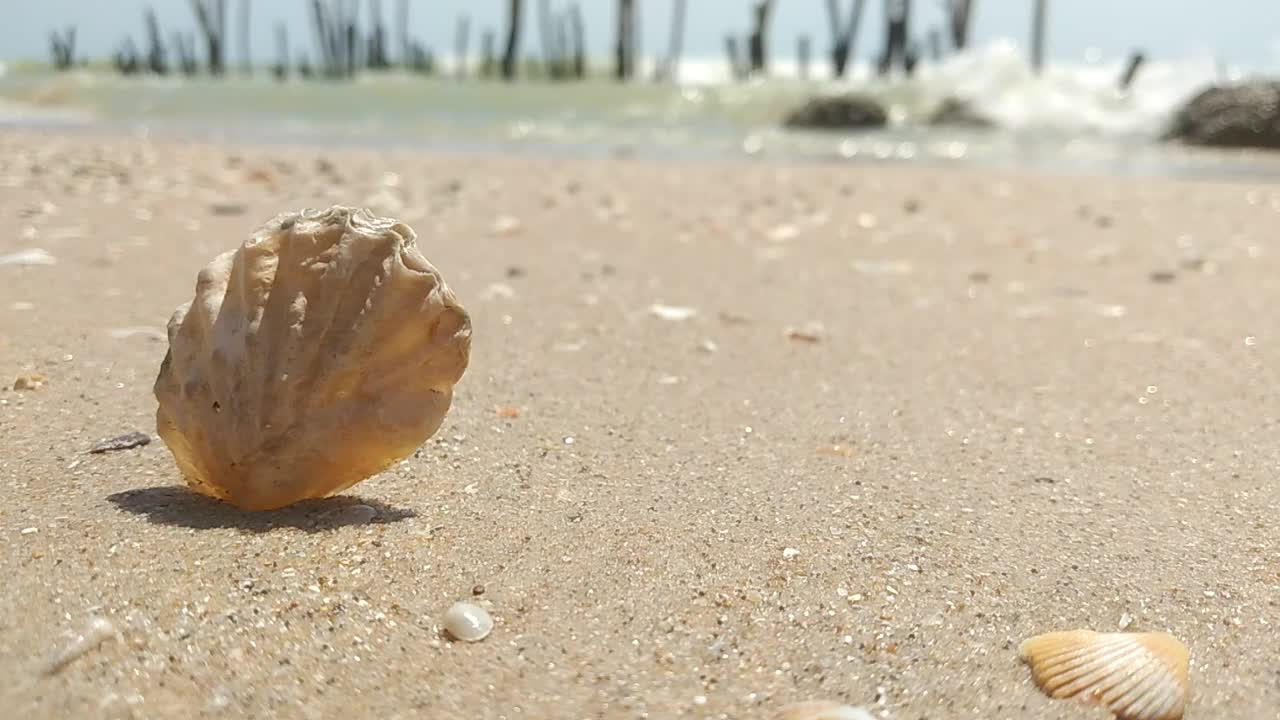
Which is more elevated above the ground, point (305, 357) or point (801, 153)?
point (305, 357)

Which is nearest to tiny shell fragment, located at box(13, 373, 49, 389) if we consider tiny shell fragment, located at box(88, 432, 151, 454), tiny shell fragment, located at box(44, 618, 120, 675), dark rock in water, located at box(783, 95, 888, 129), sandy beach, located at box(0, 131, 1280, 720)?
sandy beach, located at box(0, 131, 1280, 720)

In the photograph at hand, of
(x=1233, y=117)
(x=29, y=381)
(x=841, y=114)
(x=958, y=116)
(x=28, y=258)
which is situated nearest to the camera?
(x=29, y=381)

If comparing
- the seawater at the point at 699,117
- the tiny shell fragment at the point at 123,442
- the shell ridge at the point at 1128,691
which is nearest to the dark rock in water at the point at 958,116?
the seawater at the point at 699,117

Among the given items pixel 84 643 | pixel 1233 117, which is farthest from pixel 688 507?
pixel 1233 117

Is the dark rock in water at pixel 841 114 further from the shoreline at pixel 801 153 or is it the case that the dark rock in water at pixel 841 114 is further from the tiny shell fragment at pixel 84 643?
the tiny shell fragment at pixel 84 643

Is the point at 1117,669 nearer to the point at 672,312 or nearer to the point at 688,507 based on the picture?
the point at 688,507

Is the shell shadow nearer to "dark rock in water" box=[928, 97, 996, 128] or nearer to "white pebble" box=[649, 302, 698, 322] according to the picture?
"white pebble" box=[649, 302, 698, 322]

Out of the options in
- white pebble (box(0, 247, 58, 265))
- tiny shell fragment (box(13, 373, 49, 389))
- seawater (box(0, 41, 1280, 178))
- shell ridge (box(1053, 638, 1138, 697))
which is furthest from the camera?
seawater (box(0, 41, 1280, 178))
